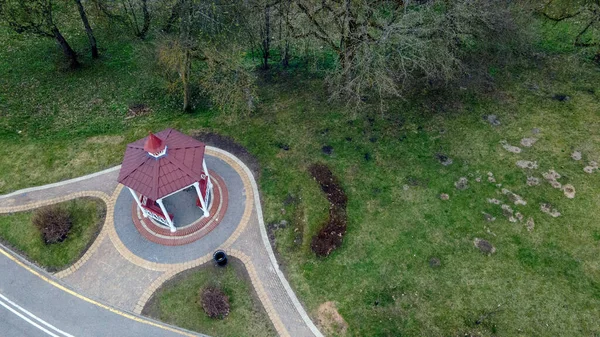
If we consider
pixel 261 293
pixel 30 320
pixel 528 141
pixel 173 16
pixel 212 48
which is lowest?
pixel 30 320

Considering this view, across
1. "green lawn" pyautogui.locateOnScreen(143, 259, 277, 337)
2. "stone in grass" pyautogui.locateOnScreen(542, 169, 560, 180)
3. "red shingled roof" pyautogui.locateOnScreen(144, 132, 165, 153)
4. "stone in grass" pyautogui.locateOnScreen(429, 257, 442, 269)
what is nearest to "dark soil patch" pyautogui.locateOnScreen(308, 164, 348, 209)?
"stone in grass" pyautogui.locateOnScreen(429, 257, 442, 269)

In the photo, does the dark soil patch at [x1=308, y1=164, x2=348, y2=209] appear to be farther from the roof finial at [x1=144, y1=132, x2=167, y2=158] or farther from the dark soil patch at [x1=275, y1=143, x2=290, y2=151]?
the roof finial at [x1=144, y1=132, x2=167, y2=158]

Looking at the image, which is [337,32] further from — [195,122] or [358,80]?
[195,122]

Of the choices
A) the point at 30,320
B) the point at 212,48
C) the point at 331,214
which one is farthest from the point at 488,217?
the point at 30,320

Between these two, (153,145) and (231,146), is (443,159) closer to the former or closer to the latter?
(231,146)

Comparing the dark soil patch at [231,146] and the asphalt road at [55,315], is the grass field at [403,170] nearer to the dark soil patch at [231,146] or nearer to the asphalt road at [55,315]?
the dark soil patch at [231,146]

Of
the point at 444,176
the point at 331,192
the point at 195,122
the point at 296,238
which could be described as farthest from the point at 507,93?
the point at 195,122
